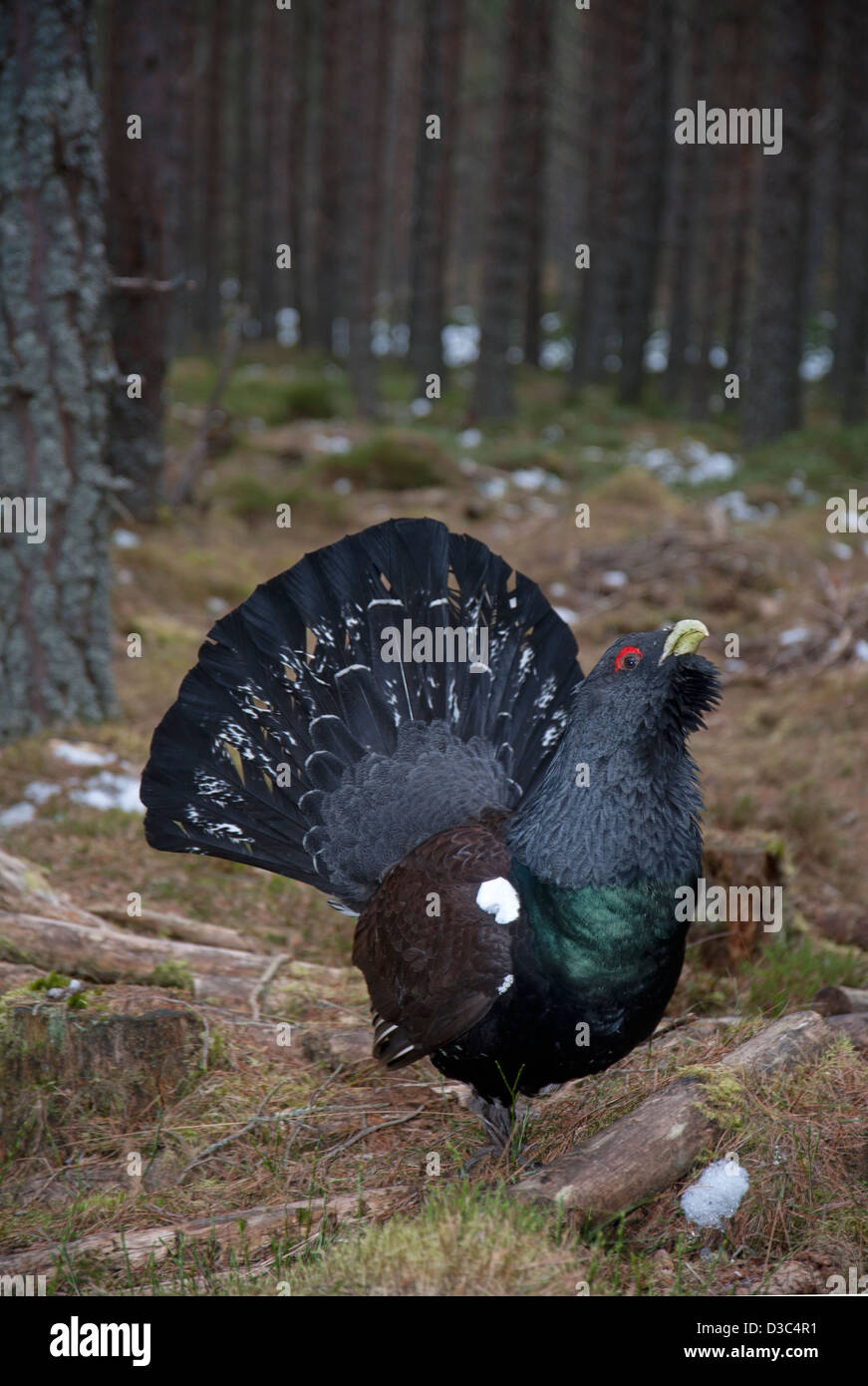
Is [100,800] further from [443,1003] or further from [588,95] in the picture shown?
[588,95]

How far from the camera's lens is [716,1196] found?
10.6 ft

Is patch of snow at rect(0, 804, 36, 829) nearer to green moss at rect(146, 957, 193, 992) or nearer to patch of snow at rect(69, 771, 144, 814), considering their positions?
patch of snow at rect(69, 771, 144, 814)

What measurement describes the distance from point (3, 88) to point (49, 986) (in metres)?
4.63

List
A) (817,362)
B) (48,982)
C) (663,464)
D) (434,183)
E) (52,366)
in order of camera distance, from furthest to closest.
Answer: (817,362), (434,183), (663,464), (52,366), (48,982)

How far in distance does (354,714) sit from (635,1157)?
188cm

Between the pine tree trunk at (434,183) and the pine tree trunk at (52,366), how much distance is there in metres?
17.6

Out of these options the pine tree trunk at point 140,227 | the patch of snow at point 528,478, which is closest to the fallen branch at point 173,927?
the pine tree trunk at point 140,227

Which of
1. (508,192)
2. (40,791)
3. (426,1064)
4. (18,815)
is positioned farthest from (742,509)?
(426,1064)

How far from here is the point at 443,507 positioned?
1309 centimetres

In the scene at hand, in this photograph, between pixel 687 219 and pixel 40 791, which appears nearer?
pixel 40 791

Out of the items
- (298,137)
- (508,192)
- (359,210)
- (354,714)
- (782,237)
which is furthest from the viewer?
(298,137)

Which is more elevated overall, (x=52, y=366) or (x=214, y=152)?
(x=214, y=152)

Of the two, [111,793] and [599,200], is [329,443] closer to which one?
[111,793]

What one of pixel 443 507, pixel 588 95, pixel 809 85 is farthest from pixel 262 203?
pixel 443 507
